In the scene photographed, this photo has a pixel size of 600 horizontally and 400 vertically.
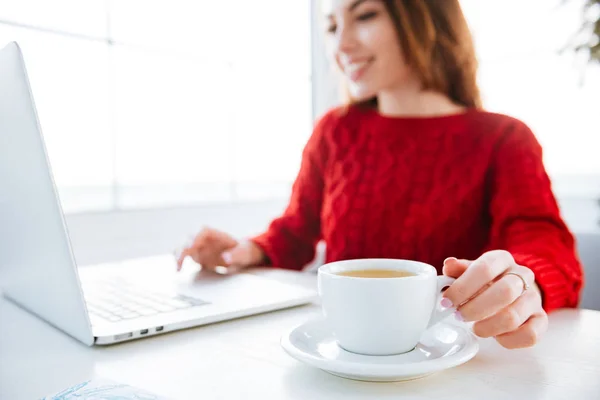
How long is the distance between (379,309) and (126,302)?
352mm

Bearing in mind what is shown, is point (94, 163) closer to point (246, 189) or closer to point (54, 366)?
point (246, 189)

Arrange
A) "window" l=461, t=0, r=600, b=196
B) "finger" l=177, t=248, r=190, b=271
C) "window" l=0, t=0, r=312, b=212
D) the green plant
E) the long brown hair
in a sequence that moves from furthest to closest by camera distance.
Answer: "window" l=461, t=0, r=600, b=196 → the green plant → "window" l=0, t=0, r=312, b=212 → the long brown hair → "finger" l=177, t=248, r=190, b=271

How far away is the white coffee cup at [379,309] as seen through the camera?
416 mm

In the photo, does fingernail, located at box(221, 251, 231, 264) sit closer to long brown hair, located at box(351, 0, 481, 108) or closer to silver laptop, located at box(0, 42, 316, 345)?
silver laptop, located at box(0, 42, 316, 345)

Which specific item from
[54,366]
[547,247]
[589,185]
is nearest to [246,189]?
[589,185]

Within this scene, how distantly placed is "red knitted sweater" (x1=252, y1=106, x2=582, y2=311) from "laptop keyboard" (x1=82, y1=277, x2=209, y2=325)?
36cm

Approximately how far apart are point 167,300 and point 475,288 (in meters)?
0.37

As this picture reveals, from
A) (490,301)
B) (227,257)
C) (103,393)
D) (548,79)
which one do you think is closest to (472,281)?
(490,301)

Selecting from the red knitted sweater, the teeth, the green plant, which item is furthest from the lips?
the green plant

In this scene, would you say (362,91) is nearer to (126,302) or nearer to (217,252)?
(217,252)

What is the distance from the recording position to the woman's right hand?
0.89 meters

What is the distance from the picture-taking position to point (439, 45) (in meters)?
1.06

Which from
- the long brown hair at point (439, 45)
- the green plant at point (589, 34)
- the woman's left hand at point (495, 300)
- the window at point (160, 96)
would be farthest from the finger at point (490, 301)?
the green plant at point (589, 34)

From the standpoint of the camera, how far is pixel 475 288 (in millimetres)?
457
